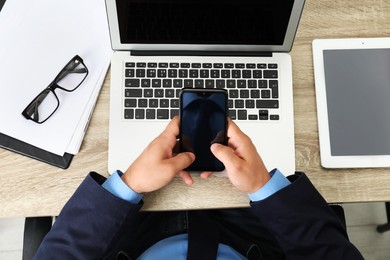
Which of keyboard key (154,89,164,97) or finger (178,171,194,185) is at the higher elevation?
keyboard key (154,89,164,97)

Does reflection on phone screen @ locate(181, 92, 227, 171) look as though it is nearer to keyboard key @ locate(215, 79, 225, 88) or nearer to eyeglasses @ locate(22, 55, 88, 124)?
keyboard key @ locate(215, 79, 225, 88)

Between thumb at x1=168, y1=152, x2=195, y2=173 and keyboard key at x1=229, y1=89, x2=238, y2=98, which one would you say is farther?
keyboard key at x1=229, y1=89, x2=238, y2=98

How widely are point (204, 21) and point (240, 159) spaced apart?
10.4 inches

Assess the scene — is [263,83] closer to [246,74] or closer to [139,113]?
[246,74]

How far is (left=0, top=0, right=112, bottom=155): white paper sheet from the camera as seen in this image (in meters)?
0.86

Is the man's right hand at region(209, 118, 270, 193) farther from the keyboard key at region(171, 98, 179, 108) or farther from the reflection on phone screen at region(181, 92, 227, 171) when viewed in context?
the keyboard key at region(171, 98, 179, 108)

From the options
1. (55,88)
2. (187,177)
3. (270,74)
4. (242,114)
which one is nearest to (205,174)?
(187,177)

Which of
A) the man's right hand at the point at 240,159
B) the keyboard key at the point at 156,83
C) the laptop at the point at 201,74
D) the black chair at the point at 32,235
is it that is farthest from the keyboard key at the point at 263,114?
the black chair at the point at 32,235

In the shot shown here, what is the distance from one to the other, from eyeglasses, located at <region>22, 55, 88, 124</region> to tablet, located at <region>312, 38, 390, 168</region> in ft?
1.57

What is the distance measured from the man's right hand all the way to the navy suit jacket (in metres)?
0.05

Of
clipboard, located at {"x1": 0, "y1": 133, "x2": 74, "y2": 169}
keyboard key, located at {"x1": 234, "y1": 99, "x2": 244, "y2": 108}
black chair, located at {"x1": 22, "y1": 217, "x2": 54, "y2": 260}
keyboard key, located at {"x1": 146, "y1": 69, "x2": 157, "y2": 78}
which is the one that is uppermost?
keyboard key, located at {"x1": 146, "y1": 69, "x2": 157, "y2": 78}

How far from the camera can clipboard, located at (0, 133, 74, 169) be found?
0.85 metres

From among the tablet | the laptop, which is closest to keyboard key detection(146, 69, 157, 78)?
the laptop

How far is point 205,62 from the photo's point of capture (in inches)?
34.7
